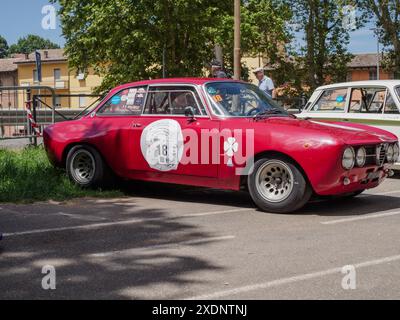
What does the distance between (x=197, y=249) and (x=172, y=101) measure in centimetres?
318

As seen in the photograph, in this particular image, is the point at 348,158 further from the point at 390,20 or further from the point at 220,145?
the point at 390,20

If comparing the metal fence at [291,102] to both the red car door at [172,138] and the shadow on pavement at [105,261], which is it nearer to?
the red car door at [172,138]

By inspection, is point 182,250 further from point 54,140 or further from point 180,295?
point 54,140

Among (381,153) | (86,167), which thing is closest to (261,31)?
(86,167)

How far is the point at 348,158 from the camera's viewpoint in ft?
22.6

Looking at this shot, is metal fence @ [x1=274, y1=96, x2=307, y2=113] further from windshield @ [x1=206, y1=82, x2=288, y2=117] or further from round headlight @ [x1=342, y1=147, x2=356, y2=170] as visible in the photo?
round headlight @ [x1=342, y1=147, x2=356, y2=170]

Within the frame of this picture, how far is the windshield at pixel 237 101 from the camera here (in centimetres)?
773

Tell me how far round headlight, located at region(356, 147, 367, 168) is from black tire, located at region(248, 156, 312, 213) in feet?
2.12

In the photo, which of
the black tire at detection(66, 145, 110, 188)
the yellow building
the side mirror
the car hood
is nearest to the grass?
the black tire at detection(66, 145, 110, 188)

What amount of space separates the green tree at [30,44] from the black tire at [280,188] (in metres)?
118

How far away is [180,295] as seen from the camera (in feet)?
13.4

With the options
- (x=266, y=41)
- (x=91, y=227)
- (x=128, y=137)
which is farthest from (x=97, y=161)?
(x=266, y=41)

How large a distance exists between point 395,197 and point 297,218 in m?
2.33
